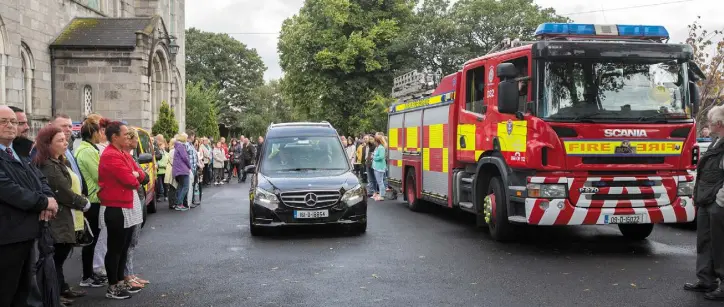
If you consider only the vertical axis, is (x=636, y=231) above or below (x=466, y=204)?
below

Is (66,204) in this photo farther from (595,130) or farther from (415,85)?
(415,85)

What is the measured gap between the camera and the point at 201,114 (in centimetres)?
5412

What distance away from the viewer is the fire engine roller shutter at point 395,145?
1633 cm

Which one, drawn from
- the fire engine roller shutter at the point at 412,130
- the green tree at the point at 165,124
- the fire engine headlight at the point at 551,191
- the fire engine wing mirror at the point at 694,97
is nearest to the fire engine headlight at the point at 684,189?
the fire engine wing mirror at the point at 694,97

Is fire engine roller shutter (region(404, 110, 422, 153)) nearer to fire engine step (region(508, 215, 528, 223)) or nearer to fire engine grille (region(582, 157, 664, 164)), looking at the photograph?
fire engine step (region(508, 215, 528, 223))

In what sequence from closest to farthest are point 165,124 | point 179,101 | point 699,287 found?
point 699,287, point 165,124, point 179,101

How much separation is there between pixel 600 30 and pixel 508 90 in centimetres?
186

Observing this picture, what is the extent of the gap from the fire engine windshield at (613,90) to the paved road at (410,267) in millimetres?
1838

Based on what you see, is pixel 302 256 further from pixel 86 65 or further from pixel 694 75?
pixel 86 65

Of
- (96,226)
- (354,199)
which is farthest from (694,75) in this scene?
(96,226)

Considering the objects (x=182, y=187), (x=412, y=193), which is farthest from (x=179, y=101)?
(x=412, y=193)

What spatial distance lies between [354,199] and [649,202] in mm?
4318

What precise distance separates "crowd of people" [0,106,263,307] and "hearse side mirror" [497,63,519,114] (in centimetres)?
457

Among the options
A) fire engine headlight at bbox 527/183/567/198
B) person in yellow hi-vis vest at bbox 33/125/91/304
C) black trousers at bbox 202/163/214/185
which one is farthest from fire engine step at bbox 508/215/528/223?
black trousers at bbox 202/163/214/185
